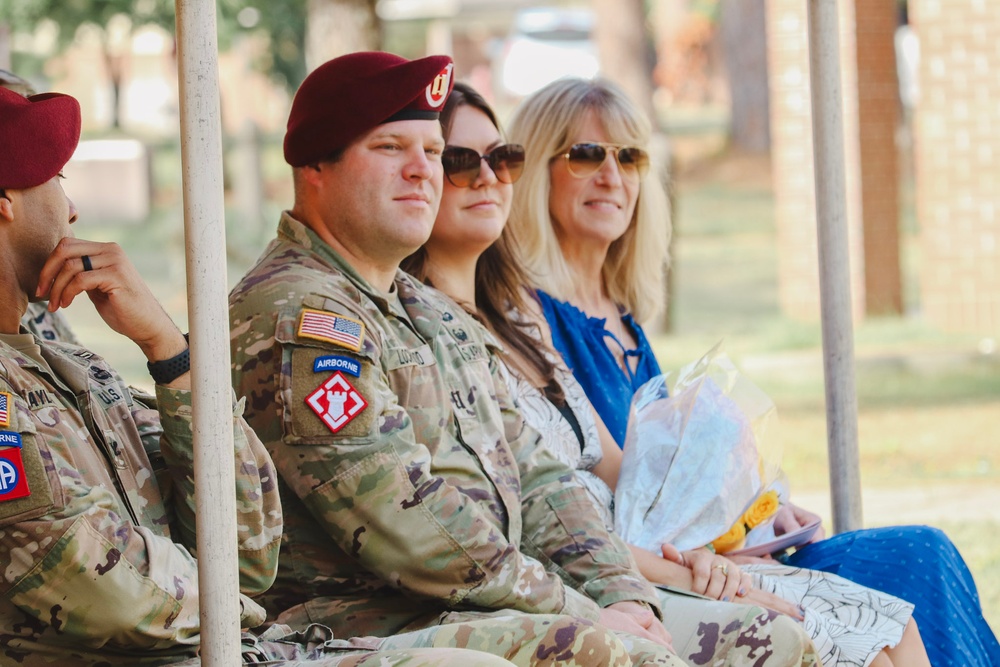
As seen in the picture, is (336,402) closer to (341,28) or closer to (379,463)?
(379,463)

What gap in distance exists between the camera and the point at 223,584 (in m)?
2.21

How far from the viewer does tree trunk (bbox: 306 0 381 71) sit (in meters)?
9.30

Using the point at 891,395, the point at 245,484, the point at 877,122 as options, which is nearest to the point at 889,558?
the point at 245,484

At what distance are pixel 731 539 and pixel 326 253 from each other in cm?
138

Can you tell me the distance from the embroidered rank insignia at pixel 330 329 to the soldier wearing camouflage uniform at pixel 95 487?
0.34 m

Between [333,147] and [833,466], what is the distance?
1900 millimetres

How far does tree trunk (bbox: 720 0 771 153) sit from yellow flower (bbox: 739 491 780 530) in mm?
23091

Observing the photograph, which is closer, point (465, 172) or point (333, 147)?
point (333, 147)

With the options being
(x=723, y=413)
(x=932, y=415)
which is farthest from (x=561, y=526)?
(x=932, y=415)

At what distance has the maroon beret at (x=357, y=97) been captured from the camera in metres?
3.07

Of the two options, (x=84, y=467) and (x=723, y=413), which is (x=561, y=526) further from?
(x=84, y=467)

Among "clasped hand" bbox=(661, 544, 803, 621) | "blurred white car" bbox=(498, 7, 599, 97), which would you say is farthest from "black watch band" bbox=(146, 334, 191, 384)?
"blurred white car" bbox=(498, 7, 599, 97)

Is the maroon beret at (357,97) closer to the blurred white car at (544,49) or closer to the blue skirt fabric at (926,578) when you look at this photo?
the blue skirt fabric at (926,578)

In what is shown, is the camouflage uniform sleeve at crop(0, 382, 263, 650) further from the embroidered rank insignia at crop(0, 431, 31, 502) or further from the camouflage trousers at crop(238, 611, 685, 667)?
the camouflage trousers at crop(238, 611, 685, 667)
